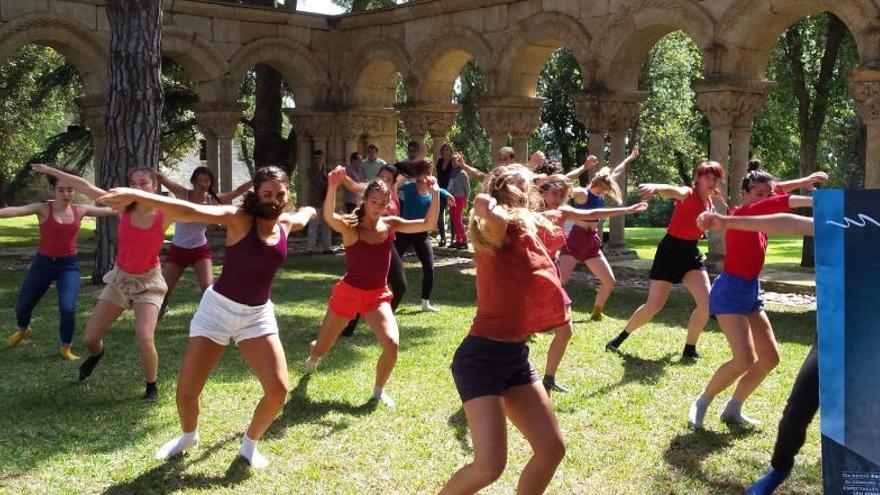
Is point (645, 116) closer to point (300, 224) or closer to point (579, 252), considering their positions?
point (579, 252)

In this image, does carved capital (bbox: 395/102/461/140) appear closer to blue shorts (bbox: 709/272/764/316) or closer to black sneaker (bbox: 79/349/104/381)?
black sneaker (bbox: 79/349/104/381)

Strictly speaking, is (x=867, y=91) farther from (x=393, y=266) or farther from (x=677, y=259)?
(x=393, y=266)

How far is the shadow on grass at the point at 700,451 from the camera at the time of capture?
191 inches

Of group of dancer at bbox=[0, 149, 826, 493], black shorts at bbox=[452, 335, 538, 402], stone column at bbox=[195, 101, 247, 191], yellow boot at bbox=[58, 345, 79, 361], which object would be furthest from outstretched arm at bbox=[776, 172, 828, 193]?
stone column at bbox=[195, 101, 247, 191]

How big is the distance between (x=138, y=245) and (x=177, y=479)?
2.12 m

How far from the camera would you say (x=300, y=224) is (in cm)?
524

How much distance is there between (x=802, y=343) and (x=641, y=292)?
3.55 m

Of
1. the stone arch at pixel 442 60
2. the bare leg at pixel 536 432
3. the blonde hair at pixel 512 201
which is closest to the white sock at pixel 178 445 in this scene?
the bare leg at pixel 536 432

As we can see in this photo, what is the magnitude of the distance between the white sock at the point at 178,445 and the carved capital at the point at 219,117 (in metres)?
12.3

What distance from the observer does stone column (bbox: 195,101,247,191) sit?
55.2 feet

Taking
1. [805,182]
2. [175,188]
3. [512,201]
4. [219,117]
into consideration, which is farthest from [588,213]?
[219,117]

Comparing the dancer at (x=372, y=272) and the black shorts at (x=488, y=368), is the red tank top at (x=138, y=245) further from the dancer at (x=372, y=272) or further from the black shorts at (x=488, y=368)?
the black shorts at (x=488, y=368)

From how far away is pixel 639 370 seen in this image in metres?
7.29

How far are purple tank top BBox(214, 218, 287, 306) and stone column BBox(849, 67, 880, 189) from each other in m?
7.90
